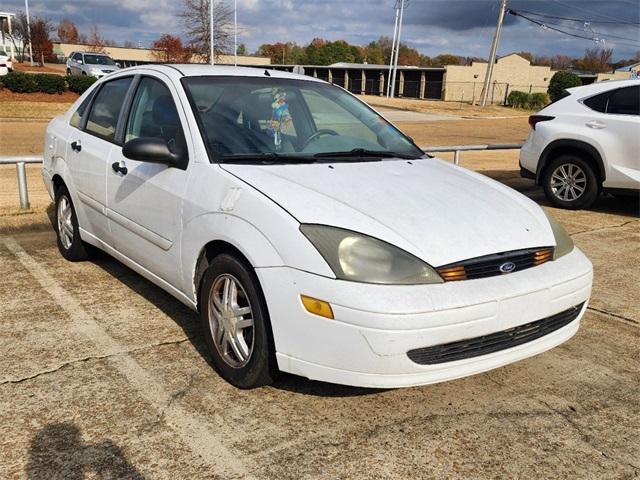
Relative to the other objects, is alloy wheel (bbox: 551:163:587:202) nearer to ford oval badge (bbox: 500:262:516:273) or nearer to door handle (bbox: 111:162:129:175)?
ford oval badge (bbox: 500:262:516:273)

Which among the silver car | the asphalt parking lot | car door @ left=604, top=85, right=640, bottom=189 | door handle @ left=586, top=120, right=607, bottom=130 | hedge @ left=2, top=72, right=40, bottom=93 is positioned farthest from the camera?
the silver car

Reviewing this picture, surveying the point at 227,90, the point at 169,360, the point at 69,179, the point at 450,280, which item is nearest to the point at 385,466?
the point at 450,280

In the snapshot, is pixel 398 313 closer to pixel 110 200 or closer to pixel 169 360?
pixel 169 360

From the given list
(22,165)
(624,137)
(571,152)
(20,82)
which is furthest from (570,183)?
(20,82)

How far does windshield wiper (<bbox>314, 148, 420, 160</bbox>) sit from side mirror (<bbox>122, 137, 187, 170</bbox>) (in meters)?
0.83

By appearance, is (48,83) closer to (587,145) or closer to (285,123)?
(587,145)

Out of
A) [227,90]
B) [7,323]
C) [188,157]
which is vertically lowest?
[7,323]

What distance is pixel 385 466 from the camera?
2.64 metres

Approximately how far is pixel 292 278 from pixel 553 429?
4.85ft

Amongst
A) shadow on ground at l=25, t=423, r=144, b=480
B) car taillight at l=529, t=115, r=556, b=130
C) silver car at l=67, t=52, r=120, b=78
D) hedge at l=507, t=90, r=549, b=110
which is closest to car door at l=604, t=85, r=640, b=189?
car taillight at l=529, t=115, r=556, b=130

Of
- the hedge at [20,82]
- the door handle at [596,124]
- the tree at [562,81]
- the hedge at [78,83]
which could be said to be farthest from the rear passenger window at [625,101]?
the tree at [562,81]

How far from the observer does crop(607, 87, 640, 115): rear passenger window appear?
7.48 meters

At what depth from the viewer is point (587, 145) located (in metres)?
7.71

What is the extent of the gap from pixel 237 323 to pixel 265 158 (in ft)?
3.27
